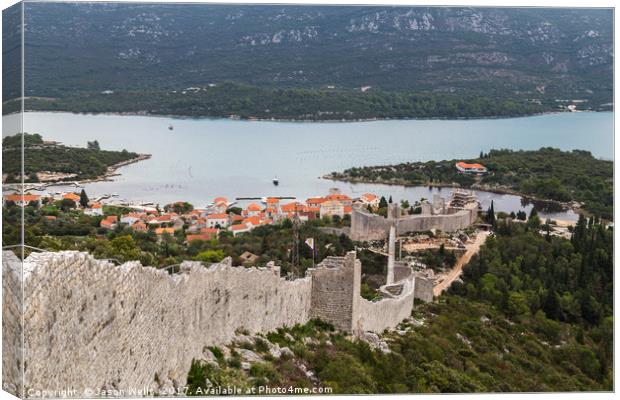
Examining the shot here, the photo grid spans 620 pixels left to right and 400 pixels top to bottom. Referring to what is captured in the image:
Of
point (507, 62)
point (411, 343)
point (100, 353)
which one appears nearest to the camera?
point (100, 353)

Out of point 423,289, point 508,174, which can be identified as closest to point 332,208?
point 508,174

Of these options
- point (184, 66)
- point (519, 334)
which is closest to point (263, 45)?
point (184, 66)

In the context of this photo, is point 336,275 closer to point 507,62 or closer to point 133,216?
point 133,216

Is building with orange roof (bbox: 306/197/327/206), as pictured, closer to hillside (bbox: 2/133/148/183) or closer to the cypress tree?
hillside (bbox: 2/133/148/183)

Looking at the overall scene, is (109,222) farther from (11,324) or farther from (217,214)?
(11,324)

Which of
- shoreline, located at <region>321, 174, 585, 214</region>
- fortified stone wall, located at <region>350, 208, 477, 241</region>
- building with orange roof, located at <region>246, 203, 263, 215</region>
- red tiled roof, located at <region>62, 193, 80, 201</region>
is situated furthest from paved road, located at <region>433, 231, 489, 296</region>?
red tiled roof, located at <region>62, 193, 80, 201</region>

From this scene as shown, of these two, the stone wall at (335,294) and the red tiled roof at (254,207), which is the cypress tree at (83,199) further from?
the stone wall at (335,294)
